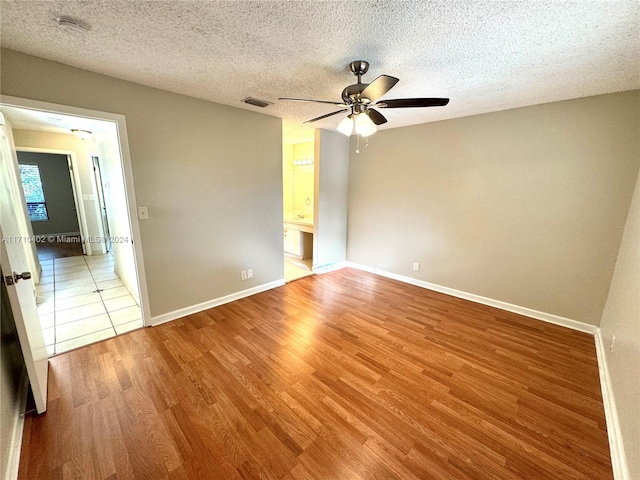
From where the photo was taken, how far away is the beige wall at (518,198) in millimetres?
2457

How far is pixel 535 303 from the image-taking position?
2959 millimetres

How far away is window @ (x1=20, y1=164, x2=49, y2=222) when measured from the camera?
6.38 metres

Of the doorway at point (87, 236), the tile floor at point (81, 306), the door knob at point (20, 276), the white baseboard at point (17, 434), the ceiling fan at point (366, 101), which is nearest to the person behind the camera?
the white baseboard at point (17, 434)

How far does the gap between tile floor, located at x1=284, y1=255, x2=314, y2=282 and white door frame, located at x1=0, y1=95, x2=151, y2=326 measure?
194cm

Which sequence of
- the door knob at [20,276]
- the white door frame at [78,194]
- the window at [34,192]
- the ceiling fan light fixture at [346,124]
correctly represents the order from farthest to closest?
the window at [34,192], the white door frame at [78,194], the ceiling fan light fixture at [346,124], the door knob at [20,276]

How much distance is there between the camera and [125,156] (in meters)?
2.35

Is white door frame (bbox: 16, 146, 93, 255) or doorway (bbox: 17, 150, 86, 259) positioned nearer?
white door frame (bbox: 16, 146, 93, 255)

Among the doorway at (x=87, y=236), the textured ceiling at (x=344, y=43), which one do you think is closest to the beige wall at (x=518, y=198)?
the textured ceiling at (x=344, y=43)

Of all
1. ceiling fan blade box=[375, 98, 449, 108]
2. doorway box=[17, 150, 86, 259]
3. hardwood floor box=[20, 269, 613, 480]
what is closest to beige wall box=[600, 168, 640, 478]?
hardwood floor box=[20, 269, 613, 480]

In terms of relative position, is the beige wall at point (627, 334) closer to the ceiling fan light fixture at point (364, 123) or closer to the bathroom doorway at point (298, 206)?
the ceiling fan light fixture at point (364, 123)

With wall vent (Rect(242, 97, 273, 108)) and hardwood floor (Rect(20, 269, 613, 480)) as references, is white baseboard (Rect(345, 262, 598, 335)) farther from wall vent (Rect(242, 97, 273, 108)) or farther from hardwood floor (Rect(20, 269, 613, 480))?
wall vent (Rect(242, 97, 273, 108))

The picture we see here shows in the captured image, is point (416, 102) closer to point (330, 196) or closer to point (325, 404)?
point (325, 404)

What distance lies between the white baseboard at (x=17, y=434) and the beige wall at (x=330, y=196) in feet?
11.1

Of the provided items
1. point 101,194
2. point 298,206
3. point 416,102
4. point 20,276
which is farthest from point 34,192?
point 416,102
